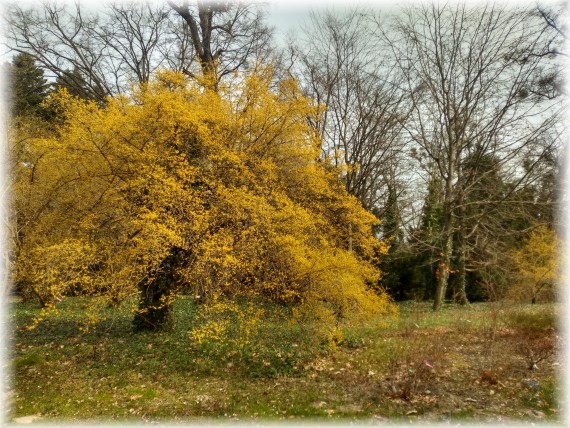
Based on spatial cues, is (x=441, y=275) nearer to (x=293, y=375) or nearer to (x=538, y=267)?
(x=538, y=267)

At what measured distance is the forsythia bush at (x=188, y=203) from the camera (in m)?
6.36

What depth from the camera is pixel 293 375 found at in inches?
267

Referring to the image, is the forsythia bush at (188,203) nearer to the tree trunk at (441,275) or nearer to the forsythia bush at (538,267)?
the tree trunk at (441,275)

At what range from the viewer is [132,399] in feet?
18.9

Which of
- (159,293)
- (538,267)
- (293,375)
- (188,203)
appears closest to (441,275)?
(538,267)

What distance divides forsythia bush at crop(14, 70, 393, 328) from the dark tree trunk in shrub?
14 centimetres

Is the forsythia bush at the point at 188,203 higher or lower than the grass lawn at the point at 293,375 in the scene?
higher

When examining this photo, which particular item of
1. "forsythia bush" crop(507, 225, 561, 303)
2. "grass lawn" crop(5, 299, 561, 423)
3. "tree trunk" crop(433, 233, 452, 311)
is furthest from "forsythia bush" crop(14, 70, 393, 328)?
"forsythia bush" crop(507, 225, 561, 303)

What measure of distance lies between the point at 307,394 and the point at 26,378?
503 cm

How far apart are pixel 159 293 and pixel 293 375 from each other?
3659mm

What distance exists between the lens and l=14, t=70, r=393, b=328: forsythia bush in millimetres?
6355

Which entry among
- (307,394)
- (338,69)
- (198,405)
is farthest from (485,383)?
(338,69)

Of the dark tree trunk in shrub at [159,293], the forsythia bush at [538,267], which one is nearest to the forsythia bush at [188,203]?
the dark tree trunk in shrub at [159,293]

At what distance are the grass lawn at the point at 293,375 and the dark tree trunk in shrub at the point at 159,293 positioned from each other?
0.31 metres
